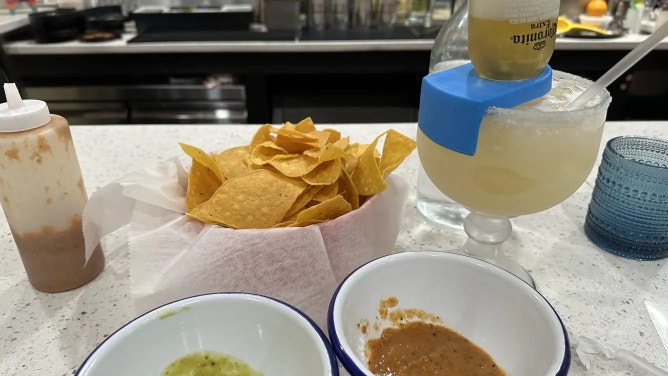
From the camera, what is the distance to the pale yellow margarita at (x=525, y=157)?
53 cm

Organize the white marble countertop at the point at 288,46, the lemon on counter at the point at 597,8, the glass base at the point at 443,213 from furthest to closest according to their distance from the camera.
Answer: the lemon on counter at the point at 597,8 < the white marble countertop at the point at 288,46 < the glass base at the point at 443,213

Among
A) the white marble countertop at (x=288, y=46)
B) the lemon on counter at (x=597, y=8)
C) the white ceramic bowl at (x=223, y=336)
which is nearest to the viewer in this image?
the white ceramic bowl at (x=223, y=336)

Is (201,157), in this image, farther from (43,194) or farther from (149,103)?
(149,103)

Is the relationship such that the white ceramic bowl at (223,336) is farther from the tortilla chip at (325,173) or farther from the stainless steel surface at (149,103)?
the stainless steel surface at (149,103)

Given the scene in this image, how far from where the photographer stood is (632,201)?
0.67 meters

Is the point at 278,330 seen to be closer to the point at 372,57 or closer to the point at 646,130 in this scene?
the point at 646,130

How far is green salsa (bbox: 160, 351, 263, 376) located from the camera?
475 mm

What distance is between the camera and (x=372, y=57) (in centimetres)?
211

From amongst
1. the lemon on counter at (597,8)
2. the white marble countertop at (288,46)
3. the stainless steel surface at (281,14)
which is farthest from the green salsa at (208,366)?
the lemon on counter at (597,8)

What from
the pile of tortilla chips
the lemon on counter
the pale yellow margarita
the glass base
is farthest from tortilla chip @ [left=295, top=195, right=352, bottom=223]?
the lemon on counter

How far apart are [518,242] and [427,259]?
0.27 meters

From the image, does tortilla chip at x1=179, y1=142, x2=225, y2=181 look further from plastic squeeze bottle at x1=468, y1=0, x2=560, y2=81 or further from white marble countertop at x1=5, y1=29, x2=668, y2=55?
white marble countertop at x1=5, y1=29, x2=668, y2=55

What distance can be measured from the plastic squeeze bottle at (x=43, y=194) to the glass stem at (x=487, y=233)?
48 centimetres

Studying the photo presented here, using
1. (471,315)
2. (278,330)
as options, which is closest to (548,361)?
(471,315)
